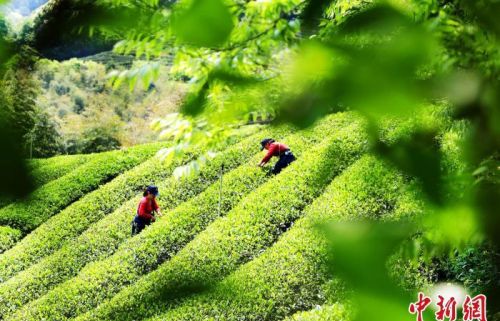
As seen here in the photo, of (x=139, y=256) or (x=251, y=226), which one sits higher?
(x=251, y=226)

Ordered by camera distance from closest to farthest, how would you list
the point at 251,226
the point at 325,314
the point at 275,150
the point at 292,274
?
the point at 325,314
the point at 292,274
the point at 251,226
the point at 275,150

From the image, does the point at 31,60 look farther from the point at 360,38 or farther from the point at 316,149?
the point at 316,149

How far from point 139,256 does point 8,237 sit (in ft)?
18.9

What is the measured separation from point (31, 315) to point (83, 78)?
17.5 m

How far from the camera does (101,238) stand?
10.8m

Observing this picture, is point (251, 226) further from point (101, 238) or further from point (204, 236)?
point (101, 238)

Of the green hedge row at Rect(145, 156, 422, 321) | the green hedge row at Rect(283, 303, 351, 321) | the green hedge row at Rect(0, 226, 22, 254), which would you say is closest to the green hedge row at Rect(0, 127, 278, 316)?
the green hedge row at Rect(0, 226, 22, 254)

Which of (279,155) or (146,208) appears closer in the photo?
(146,208)

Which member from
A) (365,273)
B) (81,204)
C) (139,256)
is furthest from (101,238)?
(365,273)

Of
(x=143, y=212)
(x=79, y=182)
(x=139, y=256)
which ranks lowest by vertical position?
(x=139, y=256)

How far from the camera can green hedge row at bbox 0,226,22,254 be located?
12916 mm

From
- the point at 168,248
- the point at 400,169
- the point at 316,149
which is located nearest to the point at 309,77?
the point at 400,169

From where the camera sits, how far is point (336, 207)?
7816 millimetres

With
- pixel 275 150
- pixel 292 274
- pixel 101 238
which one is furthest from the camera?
pixel 101 238
